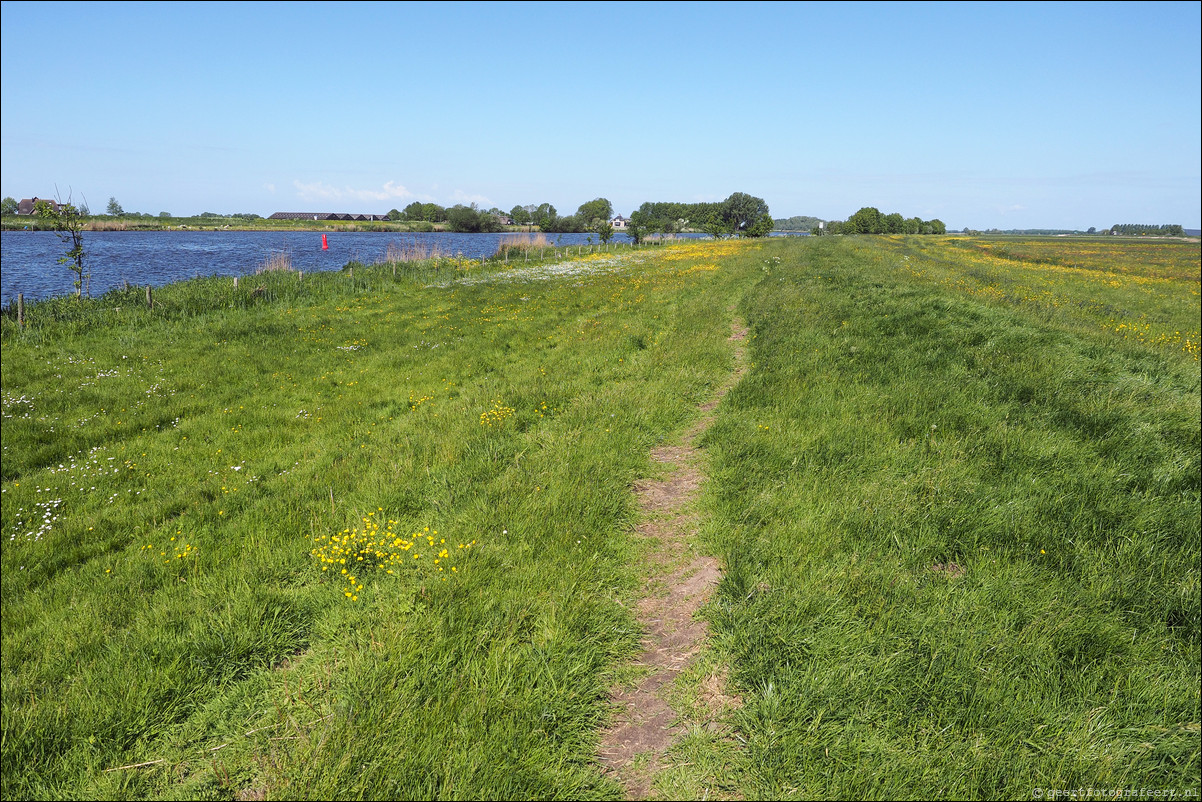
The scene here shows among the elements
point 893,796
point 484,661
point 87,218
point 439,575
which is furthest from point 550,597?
point 87,218

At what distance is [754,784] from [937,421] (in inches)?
255

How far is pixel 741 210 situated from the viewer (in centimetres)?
13600

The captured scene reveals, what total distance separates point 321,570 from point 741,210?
148m

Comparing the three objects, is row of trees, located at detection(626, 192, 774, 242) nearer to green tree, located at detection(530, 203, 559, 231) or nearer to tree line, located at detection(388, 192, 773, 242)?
tree line, located at detection(388, 192, 773, 242)

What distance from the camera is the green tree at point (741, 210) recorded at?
5290 inches

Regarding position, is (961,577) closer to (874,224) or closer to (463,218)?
(463,218)

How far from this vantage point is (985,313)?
45.0 ft

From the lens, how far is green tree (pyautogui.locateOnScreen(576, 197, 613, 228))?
164m

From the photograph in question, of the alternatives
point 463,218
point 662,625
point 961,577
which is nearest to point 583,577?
point 662,625

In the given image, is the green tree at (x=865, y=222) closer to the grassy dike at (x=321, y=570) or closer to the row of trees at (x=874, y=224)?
the row of trees at (x=874, y=224)

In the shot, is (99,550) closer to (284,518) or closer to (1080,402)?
(284,518)

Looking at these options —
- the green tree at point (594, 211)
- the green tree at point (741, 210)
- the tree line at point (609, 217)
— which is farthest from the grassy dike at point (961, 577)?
the green tree at point (594, 211)

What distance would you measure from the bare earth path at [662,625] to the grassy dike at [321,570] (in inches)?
8.0

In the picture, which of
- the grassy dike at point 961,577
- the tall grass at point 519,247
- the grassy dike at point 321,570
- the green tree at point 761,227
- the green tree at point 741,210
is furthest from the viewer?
the green tree at point 741,210
